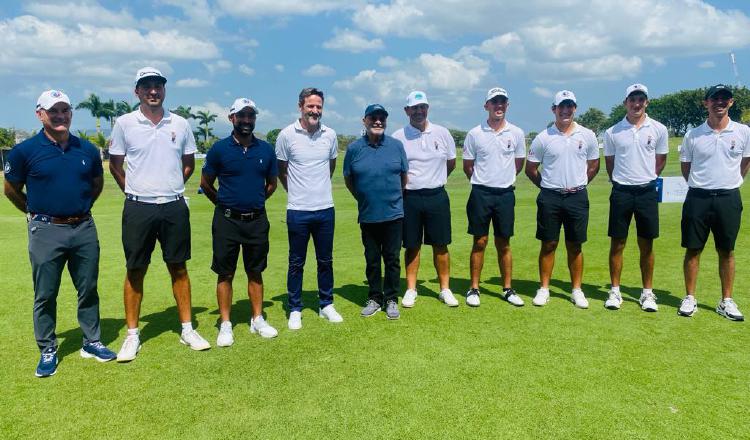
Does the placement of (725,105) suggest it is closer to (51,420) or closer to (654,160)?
(654,160)

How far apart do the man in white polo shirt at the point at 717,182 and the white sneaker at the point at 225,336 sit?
4.72 meters

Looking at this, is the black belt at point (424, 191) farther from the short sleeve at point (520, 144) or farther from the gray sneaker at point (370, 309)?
the gray sneaker at point (370, 309)

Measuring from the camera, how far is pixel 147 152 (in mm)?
4719

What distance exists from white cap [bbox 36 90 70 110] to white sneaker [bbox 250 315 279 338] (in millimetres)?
2628

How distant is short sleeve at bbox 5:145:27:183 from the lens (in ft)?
14.2

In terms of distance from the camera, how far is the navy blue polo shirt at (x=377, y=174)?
19.1 feet

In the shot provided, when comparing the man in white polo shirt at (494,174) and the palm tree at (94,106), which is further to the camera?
the palm tree at (94,106)

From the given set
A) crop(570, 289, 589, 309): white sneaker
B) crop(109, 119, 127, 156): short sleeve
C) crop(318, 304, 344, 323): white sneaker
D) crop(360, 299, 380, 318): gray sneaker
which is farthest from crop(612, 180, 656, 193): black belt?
crop(109, 119, 127, 156): short sleeve

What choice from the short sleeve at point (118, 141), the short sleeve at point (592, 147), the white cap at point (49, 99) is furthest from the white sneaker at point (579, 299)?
the white cap at point (49, 99)

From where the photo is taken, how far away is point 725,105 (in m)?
5.72

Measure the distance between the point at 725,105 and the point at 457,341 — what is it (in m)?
3.87

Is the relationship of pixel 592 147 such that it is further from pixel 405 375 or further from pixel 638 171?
pixel 405 375

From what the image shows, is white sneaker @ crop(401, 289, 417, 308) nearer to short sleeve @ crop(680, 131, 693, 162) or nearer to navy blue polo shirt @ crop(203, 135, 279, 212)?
navy blue polo shirt @ crop(203, 135, 279, 212)

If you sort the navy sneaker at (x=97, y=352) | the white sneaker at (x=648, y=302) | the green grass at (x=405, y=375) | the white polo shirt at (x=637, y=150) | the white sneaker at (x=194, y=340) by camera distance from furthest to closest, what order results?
1. the white polo shirt at (x=637, y=150)
2. the white sneaker at (x=648, y=302)
3. the white sneaker at (x=194, y=340)
4. the navy sneaker at (x=97, y=352)
5. the green grass at (x=405, y=375)
